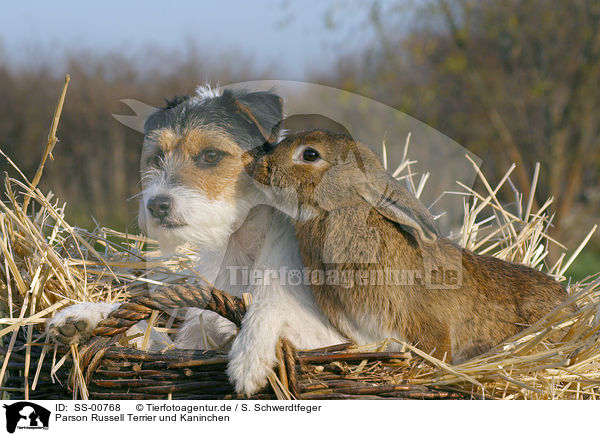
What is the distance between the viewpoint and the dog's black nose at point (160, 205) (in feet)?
7.88

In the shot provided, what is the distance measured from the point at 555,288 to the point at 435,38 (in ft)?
21.1

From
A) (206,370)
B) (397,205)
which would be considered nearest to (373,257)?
(397,205)

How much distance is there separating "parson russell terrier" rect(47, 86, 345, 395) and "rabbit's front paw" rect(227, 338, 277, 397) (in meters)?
0.19

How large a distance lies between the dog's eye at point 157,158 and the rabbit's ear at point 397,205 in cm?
93

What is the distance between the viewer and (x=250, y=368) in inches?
75.9

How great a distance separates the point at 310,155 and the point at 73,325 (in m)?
1.13

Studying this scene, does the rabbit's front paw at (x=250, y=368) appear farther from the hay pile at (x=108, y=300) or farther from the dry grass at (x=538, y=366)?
the dry grass at (x=538, y=366)

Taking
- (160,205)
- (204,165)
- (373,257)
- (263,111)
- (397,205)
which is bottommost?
(373,257)

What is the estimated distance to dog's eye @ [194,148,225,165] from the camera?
2521mm
